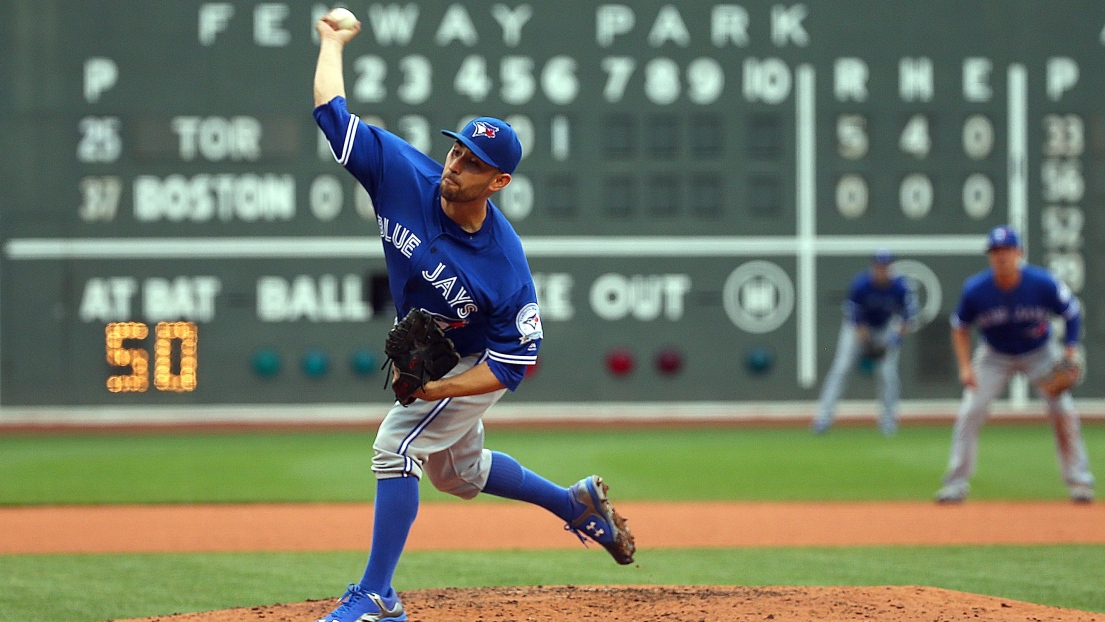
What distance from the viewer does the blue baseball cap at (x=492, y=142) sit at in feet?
13.4

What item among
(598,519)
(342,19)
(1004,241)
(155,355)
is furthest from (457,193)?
(155,355)

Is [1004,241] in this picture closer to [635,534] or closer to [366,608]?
[635,534]

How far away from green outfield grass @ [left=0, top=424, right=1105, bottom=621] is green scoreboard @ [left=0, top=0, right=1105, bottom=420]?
0.90m

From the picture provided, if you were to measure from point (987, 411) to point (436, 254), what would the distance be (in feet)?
17.8

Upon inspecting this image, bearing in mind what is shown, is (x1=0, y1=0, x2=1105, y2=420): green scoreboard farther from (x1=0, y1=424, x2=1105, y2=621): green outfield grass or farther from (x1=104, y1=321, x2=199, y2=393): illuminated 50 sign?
(x1=0, y1=424, x2=1105, y2=621): green outfield grass

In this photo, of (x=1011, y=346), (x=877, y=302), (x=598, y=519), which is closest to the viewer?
(x=598, y=519)

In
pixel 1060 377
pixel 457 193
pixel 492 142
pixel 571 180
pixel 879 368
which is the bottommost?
pixel 879 368

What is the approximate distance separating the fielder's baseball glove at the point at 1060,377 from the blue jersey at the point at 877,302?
462cm

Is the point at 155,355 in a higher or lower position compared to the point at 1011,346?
lower

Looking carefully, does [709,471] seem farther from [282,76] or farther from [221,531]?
[282,76]

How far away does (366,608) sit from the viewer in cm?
404

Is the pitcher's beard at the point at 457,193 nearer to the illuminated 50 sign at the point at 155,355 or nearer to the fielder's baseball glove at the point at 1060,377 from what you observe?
the fielder's baseball glove at the point at 1060,377

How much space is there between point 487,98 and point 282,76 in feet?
7.26

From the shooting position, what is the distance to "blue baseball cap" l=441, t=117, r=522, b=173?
13.4ft
